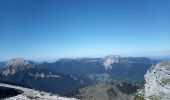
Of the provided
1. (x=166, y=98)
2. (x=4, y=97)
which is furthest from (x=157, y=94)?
(x=4, y=97)

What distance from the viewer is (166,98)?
126 metres

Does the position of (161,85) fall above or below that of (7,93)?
below

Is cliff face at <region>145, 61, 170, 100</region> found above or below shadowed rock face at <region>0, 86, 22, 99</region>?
below

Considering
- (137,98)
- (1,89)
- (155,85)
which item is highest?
(1,89)

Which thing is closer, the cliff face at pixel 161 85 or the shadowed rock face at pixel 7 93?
the shadowed rock face at pixel 7 93

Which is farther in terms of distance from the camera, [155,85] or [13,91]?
[155,85]

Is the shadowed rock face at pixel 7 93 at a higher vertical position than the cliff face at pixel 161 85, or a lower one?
higher

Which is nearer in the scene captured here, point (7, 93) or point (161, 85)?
point (7, 93)

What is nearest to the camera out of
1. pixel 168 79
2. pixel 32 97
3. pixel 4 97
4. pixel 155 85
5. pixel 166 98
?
pixel 4 97

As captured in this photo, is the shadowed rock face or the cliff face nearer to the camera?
the shadowed rock face

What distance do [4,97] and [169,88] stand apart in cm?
9817

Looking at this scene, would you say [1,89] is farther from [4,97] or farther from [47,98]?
[47,98]

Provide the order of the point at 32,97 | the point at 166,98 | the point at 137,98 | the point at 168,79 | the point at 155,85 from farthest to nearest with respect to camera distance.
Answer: the point at 137,98 → the point at 155,85 → the point at 168,79 → the point at 166,98 → the point at 32,97

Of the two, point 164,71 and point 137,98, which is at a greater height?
point 164,71
